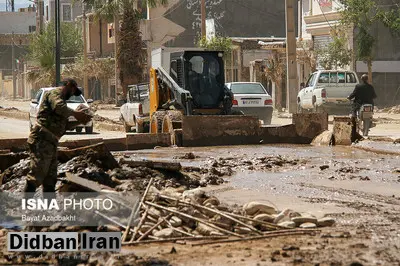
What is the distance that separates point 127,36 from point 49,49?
21.9 metres

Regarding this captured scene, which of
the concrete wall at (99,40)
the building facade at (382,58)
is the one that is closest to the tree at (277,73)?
the building facade at (382,58)

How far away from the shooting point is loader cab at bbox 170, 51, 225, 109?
26.1m

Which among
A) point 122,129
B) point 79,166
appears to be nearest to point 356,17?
point 122,129

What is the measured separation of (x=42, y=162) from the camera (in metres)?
11.7

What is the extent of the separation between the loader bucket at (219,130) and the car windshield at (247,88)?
327 inches

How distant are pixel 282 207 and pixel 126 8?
1765 inches

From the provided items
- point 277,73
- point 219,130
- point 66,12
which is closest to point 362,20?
point 277,73

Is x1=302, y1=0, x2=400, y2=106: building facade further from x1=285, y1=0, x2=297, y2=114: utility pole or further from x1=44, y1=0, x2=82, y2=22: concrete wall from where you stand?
x1=44, y1=0, x2=82, y2=22: concrete wall

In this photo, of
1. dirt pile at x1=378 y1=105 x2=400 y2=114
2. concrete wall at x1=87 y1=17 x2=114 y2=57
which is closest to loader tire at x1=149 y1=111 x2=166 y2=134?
dirt pile at x1=378 y1=105 x2=400 y2=114

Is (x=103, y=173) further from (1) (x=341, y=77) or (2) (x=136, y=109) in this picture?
(1) (x=341, y=77)

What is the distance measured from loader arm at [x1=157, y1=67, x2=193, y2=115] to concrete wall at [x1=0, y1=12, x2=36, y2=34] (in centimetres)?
10524

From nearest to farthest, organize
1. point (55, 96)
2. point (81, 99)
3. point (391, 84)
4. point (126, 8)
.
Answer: point (55, 96), point (81, 99), point (391, 84), point (126, 8)

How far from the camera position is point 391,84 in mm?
46688

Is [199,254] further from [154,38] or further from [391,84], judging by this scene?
[154,38]
